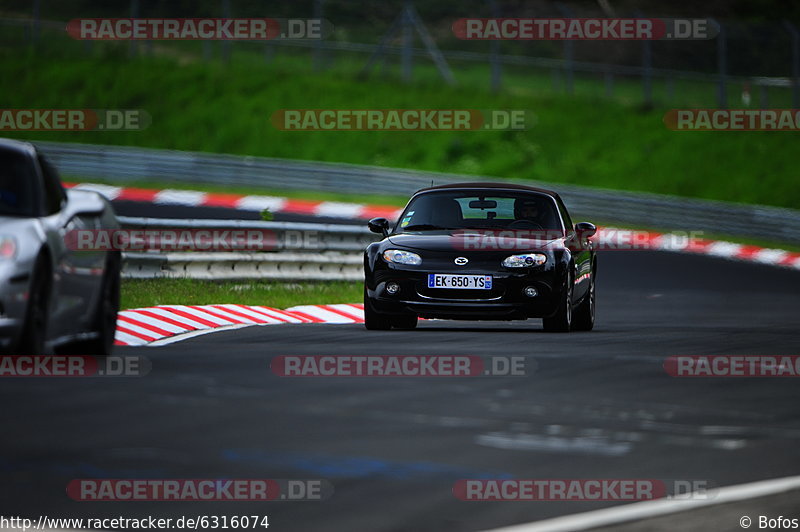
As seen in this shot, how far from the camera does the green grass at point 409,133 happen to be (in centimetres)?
4384

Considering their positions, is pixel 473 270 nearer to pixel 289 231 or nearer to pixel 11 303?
pixel 11 303

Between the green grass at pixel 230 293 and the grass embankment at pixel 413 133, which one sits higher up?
the grass embankment at pixel 413 133

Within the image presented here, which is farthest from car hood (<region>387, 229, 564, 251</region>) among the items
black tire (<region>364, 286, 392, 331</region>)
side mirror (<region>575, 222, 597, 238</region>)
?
side mirror (<region>575, 222, 597, 238</region>)

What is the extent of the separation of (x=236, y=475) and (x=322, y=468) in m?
0.42

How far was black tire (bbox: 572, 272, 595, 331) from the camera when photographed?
1570 cm

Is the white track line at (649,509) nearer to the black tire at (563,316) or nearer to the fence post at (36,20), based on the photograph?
the black tire at (563,316)

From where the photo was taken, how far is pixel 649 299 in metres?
22.5

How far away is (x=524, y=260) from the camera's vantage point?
14.2 m

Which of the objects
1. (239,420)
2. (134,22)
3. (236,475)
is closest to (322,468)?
(236,475)

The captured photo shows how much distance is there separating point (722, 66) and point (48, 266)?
33.4 meters

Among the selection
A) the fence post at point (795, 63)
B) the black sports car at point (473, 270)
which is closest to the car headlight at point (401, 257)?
the black sports car at point (473, 270)

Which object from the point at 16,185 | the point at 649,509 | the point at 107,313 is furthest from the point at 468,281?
the point at 649,509

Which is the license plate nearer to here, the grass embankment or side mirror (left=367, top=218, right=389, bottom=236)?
side mirror (left=367, top=218, right=389, bottom=236)

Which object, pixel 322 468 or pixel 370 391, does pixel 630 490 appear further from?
pixel 370 391
